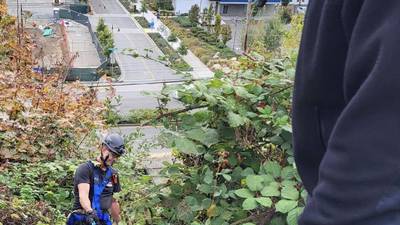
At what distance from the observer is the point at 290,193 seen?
2.28 metres

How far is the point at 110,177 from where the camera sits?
16.7 feet

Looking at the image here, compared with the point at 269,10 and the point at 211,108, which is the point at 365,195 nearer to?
the point at 211,108

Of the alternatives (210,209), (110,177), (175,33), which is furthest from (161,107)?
(175,33)

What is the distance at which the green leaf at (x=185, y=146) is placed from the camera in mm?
2611

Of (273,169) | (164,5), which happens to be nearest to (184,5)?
(164,5)

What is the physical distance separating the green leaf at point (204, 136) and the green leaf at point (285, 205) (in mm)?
588

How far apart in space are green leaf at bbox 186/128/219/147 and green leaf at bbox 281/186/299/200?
0.54 m

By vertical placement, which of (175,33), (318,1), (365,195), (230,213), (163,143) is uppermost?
(318,1)

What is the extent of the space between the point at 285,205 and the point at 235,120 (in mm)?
552

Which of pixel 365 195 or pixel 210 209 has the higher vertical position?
pixel 365 195

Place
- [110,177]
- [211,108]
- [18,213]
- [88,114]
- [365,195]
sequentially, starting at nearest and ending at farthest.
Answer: [365,195]
[211,108]
[18,213]
[110,177]
[88,114]

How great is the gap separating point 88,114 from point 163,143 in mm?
5548

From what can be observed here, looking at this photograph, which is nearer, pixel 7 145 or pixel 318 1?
pixel 318 1

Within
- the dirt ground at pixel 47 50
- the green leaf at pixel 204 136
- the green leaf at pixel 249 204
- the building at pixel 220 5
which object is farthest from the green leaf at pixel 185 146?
→ the building at pixel 220 5
